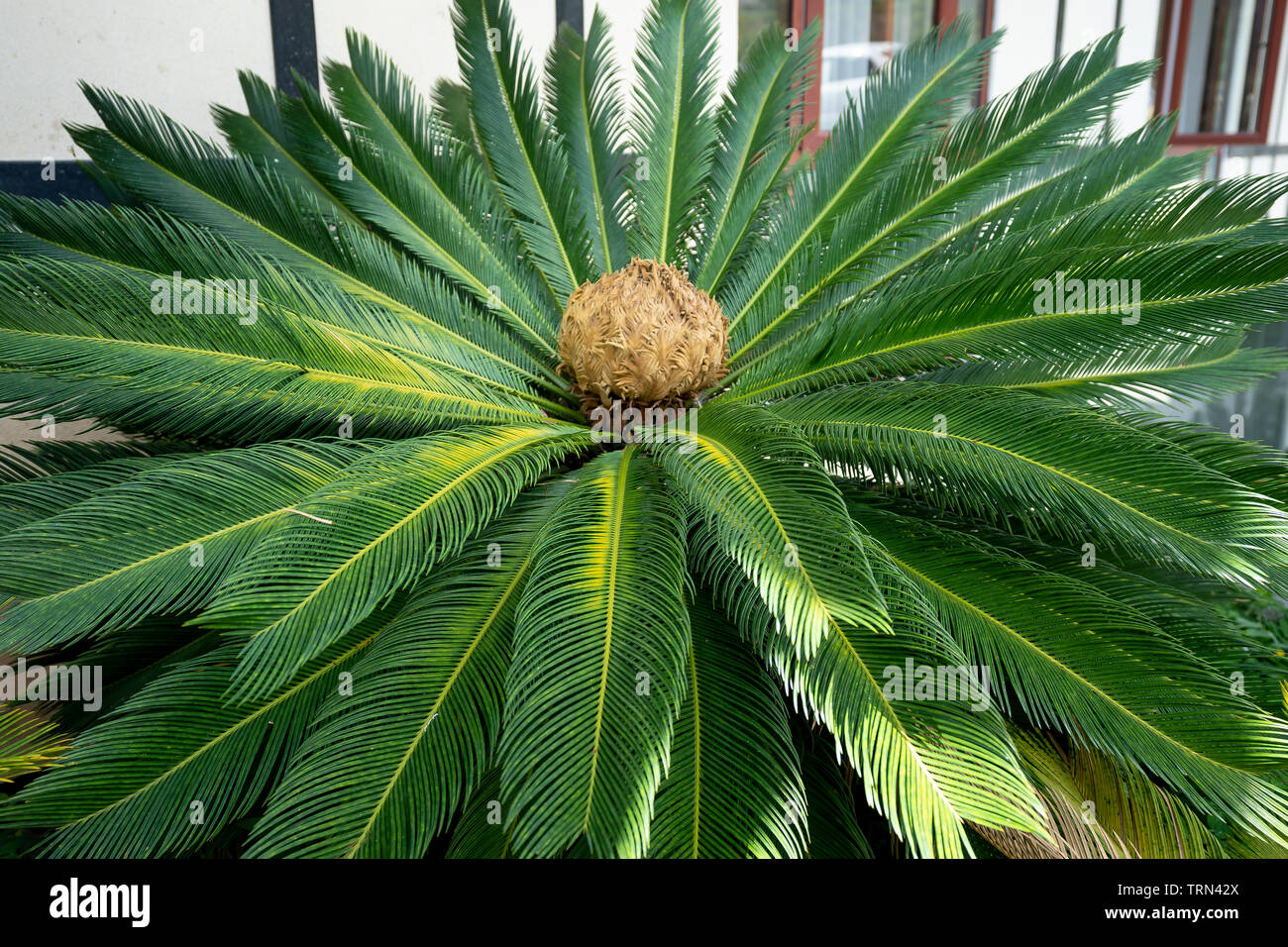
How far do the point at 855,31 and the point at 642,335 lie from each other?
128 inches

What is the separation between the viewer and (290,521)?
4.18 ft

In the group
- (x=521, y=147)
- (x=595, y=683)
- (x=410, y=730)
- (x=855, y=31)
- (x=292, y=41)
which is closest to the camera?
(x=595, y=683)

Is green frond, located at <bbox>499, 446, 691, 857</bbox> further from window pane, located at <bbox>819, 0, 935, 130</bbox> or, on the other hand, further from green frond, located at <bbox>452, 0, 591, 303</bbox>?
window pane, located at <bbox>819, 0, 935, 130</bbox>

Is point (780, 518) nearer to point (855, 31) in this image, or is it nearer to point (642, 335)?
point (642, 335)

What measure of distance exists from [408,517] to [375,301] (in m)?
0.88

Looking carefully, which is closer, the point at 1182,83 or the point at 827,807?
the point at 827,807

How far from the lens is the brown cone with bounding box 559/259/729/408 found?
5.95 feet

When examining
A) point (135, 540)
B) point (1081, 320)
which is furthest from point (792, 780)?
point (135, 540)

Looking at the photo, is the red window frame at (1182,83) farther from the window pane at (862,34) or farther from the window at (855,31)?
the window pane at (862,34)

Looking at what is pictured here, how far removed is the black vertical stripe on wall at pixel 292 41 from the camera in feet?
9.55

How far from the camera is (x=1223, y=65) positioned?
6098mm

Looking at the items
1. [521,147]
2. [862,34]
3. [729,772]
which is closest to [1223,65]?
[862,34]

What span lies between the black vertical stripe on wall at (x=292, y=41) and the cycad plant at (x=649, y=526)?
88cm

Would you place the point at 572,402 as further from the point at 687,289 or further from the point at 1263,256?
the point at 1263,256
